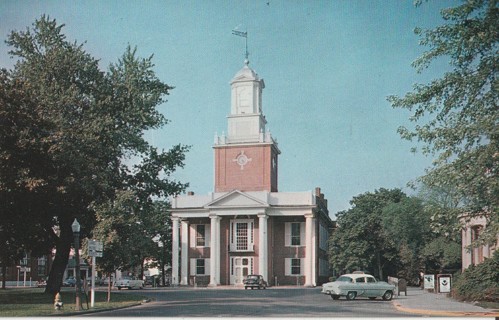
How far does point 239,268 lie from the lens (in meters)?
42.6

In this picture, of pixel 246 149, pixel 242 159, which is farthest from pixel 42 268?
pixel 246 149

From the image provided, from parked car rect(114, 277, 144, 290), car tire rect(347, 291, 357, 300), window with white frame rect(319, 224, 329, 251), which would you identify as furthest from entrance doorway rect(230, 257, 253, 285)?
car tire rect(347, 291, 357, 300)

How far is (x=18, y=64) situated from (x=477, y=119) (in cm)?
1562

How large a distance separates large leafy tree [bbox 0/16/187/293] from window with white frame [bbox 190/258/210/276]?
17.7m

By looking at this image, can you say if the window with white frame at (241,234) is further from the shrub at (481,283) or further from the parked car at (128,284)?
the shrub at (481,283)

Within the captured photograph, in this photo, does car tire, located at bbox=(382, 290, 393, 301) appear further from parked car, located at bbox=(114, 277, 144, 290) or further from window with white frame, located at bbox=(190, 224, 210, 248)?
window with white frame, located at bbox=(190, 224, 210, 248)

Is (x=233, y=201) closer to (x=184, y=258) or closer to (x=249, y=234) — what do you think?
(x=249, y=234)

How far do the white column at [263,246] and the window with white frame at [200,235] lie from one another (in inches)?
140

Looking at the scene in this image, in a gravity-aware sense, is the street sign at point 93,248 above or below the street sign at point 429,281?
above

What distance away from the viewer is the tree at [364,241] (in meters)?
25.6

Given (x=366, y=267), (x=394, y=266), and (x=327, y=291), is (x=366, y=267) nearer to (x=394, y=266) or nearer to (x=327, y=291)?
(x=394, y=266)

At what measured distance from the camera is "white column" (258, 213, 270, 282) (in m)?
40.8

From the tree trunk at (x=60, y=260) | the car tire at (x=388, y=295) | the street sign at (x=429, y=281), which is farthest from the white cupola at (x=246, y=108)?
the street sign at (x=429, y=281)

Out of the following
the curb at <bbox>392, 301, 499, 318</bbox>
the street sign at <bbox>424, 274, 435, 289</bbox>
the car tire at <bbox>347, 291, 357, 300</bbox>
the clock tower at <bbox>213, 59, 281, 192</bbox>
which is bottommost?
the car tire at <bbox>347, 291, 357, 300</bbox>
